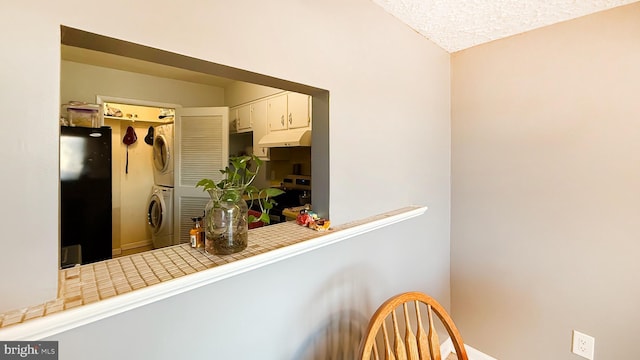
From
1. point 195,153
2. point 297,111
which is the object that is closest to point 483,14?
point 297,111

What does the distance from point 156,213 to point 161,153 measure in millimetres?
799

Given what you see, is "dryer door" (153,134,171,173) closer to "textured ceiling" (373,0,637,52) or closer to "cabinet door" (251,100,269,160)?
"cabinet door" (251,100,269,160)

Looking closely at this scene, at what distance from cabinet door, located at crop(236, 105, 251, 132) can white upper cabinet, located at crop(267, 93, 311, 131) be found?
0.46 meters

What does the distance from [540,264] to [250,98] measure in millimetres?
3074

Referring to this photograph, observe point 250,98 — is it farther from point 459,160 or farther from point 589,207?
point 589,207

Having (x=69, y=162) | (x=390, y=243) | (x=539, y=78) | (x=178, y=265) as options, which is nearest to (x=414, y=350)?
(x=390, y=243)

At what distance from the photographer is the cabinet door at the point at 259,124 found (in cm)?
296

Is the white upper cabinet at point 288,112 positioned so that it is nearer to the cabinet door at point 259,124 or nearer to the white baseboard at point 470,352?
the cabinet door at point 259,124

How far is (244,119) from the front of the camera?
3.34 meters

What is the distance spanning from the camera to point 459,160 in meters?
A: 2.11

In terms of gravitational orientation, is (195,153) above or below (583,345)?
above

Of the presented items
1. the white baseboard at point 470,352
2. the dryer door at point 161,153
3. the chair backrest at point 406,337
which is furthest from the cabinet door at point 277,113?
the white baseboard at point 470,352

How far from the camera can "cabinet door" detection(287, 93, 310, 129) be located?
2432 mm

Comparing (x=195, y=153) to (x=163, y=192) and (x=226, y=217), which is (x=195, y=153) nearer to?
(x=163, y=192)
